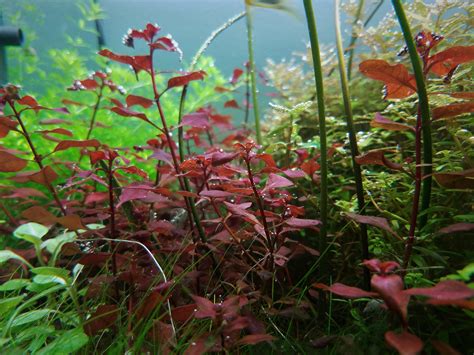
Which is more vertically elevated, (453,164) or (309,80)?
(309,80)

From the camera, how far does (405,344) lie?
0.56 metres

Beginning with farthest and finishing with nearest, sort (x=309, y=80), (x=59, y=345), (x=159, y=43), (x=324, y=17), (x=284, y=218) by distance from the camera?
1. (x=324, y=17)
2. (x=309, y=80)
3. (x=159, y=43)
4. (x=284, y=218)
5. (x=59, y=345)

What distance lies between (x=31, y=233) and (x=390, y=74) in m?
1.11

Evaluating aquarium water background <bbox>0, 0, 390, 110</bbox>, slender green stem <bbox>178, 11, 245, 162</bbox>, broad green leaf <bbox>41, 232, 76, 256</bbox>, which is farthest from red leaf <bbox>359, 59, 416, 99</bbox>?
aquarium water background <bbox>0, 0, 390, 110</bbox>

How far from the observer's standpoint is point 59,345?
796 millimetres

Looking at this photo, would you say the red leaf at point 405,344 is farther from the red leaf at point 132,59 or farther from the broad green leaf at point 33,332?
the red leaf at point 132,59

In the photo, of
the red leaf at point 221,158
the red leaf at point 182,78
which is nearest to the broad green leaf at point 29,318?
the red leaf at point 221,158

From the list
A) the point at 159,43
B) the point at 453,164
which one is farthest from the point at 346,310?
the point at 159,43

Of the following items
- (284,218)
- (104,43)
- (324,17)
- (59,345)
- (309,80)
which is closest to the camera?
(59,345)

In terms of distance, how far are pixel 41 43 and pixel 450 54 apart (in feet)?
16.9

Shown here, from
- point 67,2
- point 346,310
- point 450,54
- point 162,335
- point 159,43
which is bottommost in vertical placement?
point 346,310

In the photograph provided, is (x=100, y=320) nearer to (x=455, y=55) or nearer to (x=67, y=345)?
(x=67, y=345)

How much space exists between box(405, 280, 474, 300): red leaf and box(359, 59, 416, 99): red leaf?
1.54ft

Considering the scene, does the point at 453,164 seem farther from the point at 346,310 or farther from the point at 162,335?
the point at 162,335
